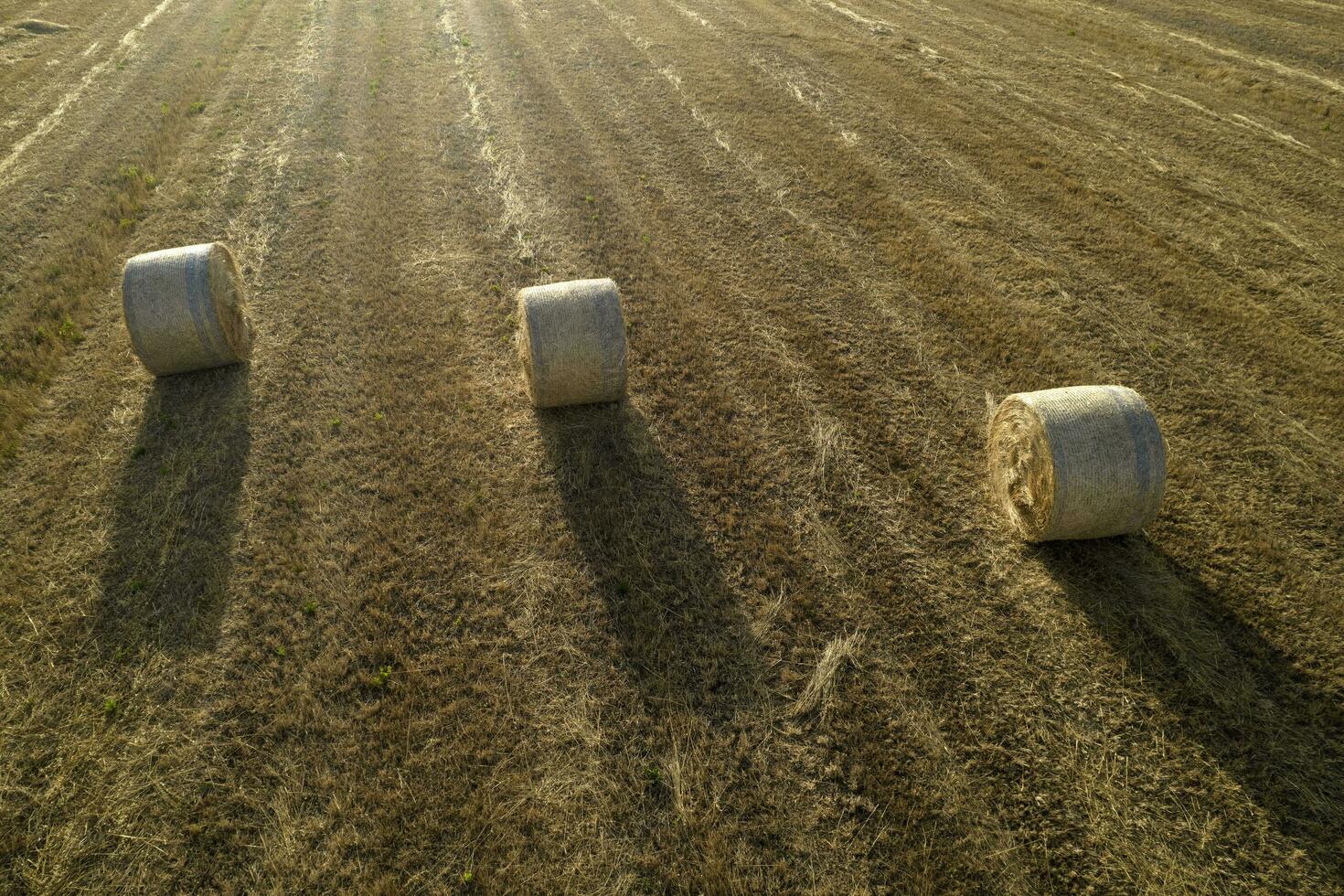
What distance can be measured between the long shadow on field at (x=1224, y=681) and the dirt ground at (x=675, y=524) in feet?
0.12

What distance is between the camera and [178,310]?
837 cm

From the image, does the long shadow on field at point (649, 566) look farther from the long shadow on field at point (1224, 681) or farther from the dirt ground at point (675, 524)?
the long shadow on field at point (1224, 681)

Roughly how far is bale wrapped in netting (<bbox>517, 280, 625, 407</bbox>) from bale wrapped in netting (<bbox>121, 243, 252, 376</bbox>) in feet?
13.3

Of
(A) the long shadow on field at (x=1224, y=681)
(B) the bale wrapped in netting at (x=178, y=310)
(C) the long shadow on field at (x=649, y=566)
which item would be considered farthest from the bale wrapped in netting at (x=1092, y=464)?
(B) the bale wrapped in netting at (x=178, y=310)

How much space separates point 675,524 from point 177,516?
539 centimetres

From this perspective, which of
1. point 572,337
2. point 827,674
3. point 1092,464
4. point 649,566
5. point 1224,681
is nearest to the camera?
point 1224,681

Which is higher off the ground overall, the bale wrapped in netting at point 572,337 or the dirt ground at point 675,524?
the bale wrapped in netting at point 572,337

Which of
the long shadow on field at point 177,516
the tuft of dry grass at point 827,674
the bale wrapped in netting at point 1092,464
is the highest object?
the bale wrapped in netting at point 1092,464

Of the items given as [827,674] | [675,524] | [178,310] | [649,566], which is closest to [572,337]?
[675,524]

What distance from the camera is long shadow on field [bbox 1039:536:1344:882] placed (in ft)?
16.7

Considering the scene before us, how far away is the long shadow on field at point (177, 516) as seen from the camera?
630 cm

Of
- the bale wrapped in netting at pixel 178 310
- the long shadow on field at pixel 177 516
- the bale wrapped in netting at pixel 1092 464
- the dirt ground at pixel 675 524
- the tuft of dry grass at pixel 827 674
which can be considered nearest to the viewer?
the dirt ground at pixel 675 524

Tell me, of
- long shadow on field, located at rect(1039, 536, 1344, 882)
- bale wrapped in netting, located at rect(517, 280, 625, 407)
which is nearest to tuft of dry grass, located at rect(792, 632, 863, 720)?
long shadow on field, located at rect(1039, 536, 1344, 882)

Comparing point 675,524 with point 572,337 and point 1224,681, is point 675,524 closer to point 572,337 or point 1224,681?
point 572,337
